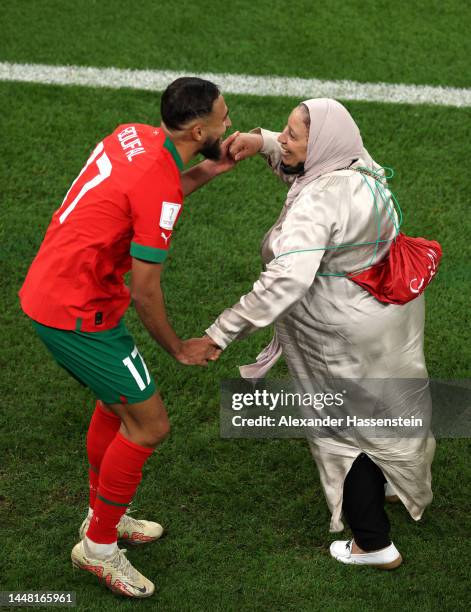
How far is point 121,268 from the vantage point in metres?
3.74

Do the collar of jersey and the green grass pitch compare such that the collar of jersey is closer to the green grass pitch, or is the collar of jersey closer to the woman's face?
the woman's face

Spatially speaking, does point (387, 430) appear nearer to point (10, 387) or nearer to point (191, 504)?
point (191, 504)

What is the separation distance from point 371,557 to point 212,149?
70.1 inches

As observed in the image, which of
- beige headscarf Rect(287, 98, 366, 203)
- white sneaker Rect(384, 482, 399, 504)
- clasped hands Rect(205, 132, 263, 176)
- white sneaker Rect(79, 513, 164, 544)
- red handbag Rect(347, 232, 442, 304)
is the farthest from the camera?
white sneaker Rect(384, 482, 399, 504)

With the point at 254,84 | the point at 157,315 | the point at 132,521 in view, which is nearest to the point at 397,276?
the point at 157,315

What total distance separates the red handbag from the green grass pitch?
1.20 m

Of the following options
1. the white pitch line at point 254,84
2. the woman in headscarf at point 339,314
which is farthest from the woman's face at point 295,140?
the white pitch line at point 254,84

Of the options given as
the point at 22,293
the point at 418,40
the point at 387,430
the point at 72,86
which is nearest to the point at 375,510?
the point at 387,430

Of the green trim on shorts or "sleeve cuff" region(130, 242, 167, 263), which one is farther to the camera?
the green trim on shorts

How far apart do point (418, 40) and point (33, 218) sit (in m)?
3.63

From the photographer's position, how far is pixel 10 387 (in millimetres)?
5113

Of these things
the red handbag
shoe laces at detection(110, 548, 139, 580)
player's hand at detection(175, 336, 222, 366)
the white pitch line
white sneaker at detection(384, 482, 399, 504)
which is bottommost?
white sneaker at detection(384, 482, 399, 504)

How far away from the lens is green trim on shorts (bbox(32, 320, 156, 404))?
145 inches

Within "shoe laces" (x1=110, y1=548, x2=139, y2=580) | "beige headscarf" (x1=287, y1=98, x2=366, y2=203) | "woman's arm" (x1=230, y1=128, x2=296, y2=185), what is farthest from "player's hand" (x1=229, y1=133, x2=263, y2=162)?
"shoe laces" (x1=110, y1=548, x2=139, y2=580)
